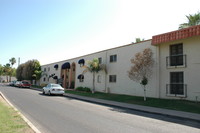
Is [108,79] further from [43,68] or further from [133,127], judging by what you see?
[43,68]

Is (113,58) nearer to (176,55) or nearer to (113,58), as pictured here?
(113,58)

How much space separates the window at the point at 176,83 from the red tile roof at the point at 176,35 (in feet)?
10.9

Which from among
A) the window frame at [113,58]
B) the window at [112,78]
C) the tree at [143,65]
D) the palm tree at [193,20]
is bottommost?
the window at [112,78]

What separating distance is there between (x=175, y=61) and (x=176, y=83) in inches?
83.1

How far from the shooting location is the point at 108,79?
23.0 meters

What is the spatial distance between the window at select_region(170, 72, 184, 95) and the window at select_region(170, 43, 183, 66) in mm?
1030

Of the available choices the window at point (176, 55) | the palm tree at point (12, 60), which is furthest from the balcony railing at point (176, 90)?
the palm tree at point (12, 60)

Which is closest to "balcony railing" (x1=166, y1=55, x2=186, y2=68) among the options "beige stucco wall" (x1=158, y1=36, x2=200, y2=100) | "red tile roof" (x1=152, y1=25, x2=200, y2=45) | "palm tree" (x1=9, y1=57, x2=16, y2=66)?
"beige stucco wall" (x1=158, y1=36, x2=200, y2=100)

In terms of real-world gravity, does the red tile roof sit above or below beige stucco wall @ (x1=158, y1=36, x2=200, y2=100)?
above

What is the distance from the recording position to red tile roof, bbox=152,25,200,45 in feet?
43.5

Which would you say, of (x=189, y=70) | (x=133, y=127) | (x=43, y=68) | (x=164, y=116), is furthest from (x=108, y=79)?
(x=43, y=68)

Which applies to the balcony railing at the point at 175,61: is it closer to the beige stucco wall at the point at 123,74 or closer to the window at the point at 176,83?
the window at the point at 176,83

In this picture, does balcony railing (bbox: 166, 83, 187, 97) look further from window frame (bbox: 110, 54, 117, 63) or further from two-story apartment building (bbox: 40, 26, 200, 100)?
window frame (bbox: 110, 54, 117, 63)

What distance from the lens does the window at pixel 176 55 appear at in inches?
596
